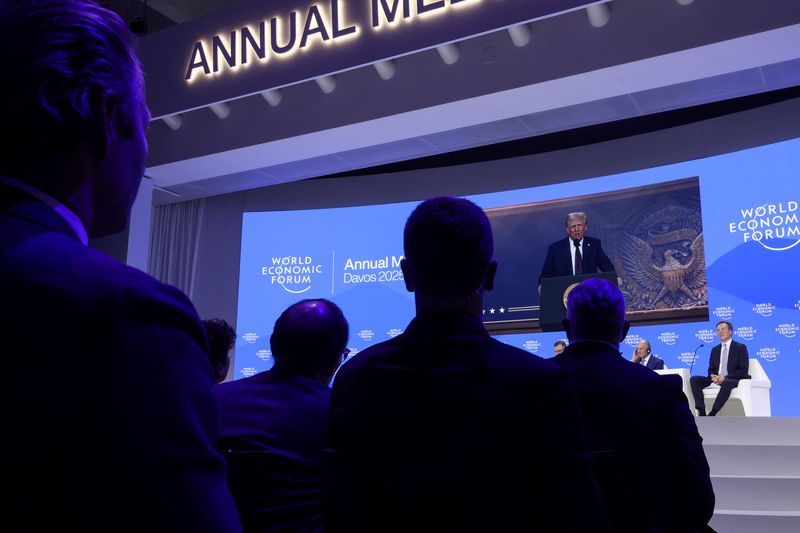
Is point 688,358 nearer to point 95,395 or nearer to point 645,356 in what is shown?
point 645,356

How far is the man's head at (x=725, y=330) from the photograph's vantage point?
7637mm

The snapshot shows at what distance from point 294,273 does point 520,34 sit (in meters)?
4.80

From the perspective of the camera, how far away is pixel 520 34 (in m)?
5.77

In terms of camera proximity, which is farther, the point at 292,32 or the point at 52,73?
the point at 292,32

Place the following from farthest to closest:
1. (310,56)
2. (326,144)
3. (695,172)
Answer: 1. (695,172)
2. (326,144)
3. (310,56)

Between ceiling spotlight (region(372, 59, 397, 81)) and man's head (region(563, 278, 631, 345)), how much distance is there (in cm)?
469

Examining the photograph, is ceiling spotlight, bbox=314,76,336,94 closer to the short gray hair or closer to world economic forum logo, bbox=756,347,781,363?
world economic forum logo, bbox=756,347,781,363

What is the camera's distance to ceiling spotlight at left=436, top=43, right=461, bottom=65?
6.07 m

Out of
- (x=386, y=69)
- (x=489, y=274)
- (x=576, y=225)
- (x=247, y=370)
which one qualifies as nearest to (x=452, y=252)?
(x=489, y=274)

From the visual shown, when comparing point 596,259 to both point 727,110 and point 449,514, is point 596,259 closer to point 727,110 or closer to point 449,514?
point 727,110

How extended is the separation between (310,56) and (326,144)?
0.92m

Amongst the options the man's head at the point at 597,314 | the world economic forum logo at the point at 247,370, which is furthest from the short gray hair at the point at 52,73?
the world economic forum logo at the point at 247,370

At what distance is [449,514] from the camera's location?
1.08m

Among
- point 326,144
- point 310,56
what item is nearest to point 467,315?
point 310,56
